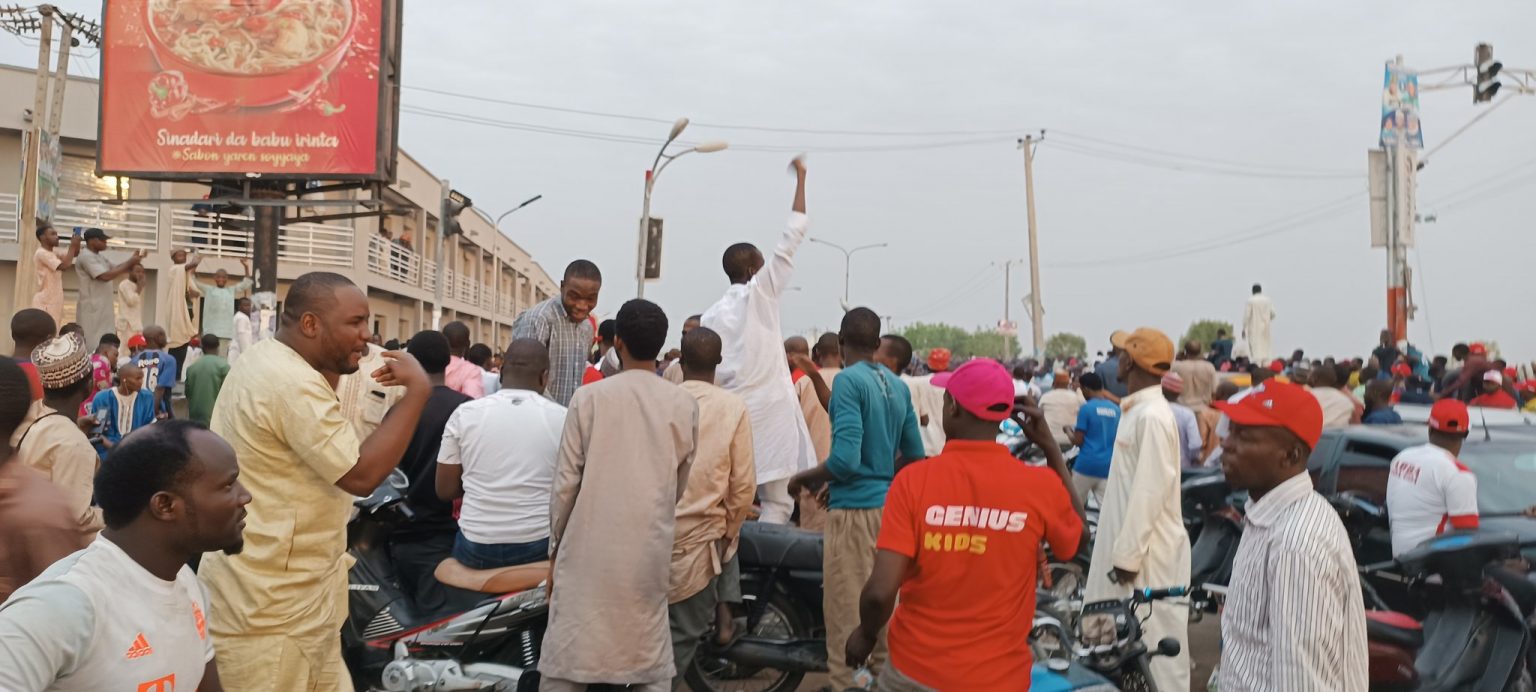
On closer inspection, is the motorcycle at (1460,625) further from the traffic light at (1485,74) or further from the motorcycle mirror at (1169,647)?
the traffic light at (1485,74)

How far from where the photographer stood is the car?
6.41 metres

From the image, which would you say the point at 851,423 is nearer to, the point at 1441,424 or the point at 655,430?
the point at 655,430

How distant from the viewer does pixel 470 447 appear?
5.21 meters

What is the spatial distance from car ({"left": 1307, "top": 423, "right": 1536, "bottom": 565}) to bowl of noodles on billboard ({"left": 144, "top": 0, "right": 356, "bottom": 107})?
53.6ft

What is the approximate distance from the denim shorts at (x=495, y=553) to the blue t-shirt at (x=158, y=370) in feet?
32.4

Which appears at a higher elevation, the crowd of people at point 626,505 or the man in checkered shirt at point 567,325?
the man in checkered shirt at point 567,325

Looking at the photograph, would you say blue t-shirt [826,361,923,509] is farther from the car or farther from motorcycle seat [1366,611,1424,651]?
the car

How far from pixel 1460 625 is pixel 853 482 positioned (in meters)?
2.78

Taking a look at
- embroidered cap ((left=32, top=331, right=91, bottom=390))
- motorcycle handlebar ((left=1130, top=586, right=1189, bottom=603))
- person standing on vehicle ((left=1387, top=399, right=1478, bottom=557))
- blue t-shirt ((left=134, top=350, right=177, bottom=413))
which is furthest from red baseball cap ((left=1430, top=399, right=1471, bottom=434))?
blue t-shirt ((left=134, top=350, right=177, bottom=413))

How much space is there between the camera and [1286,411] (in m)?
3.04

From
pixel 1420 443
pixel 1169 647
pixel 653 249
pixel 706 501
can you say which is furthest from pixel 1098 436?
pixel 653 249

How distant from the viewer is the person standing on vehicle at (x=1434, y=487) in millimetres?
5840

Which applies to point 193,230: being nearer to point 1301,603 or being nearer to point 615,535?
point 615,535

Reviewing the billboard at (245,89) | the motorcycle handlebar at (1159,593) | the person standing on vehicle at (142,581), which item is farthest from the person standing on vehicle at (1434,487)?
the billboard at (245,89)
